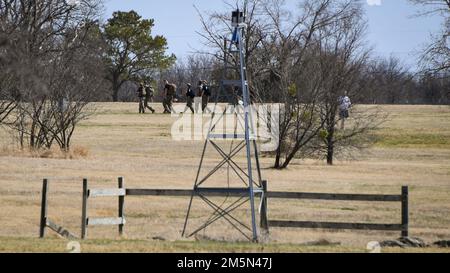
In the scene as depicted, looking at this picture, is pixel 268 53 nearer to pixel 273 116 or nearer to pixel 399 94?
pixel 273 116

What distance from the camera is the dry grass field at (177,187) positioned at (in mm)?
18312

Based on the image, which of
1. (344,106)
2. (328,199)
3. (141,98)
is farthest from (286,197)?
(141,98)

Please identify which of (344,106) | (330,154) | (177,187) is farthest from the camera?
(330,154)

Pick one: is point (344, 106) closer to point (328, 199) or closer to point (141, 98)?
point (328, 199)

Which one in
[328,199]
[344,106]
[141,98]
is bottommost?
[328,199]

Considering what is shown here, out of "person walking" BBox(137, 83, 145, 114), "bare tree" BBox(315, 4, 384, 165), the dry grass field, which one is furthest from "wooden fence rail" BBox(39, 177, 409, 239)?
"person walking" BBox(137, 83, 145, 114)

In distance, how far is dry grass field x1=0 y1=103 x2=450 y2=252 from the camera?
18.3 meters

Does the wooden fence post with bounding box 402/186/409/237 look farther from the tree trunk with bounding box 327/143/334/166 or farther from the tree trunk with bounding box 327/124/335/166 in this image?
the tree trunk with bounding box 327/143/334/166

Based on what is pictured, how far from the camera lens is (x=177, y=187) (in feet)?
94.2

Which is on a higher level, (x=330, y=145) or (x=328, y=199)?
(x=330, y=145)

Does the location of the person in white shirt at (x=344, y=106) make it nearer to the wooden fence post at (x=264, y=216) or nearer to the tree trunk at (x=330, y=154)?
the tree trunk at (x=330, y=154)

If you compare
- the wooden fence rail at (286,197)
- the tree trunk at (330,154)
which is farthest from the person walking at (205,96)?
the wooden fence rail at (286,197)

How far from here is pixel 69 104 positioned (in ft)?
129

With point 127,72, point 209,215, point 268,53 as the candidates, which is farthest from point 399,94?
point 209,215
